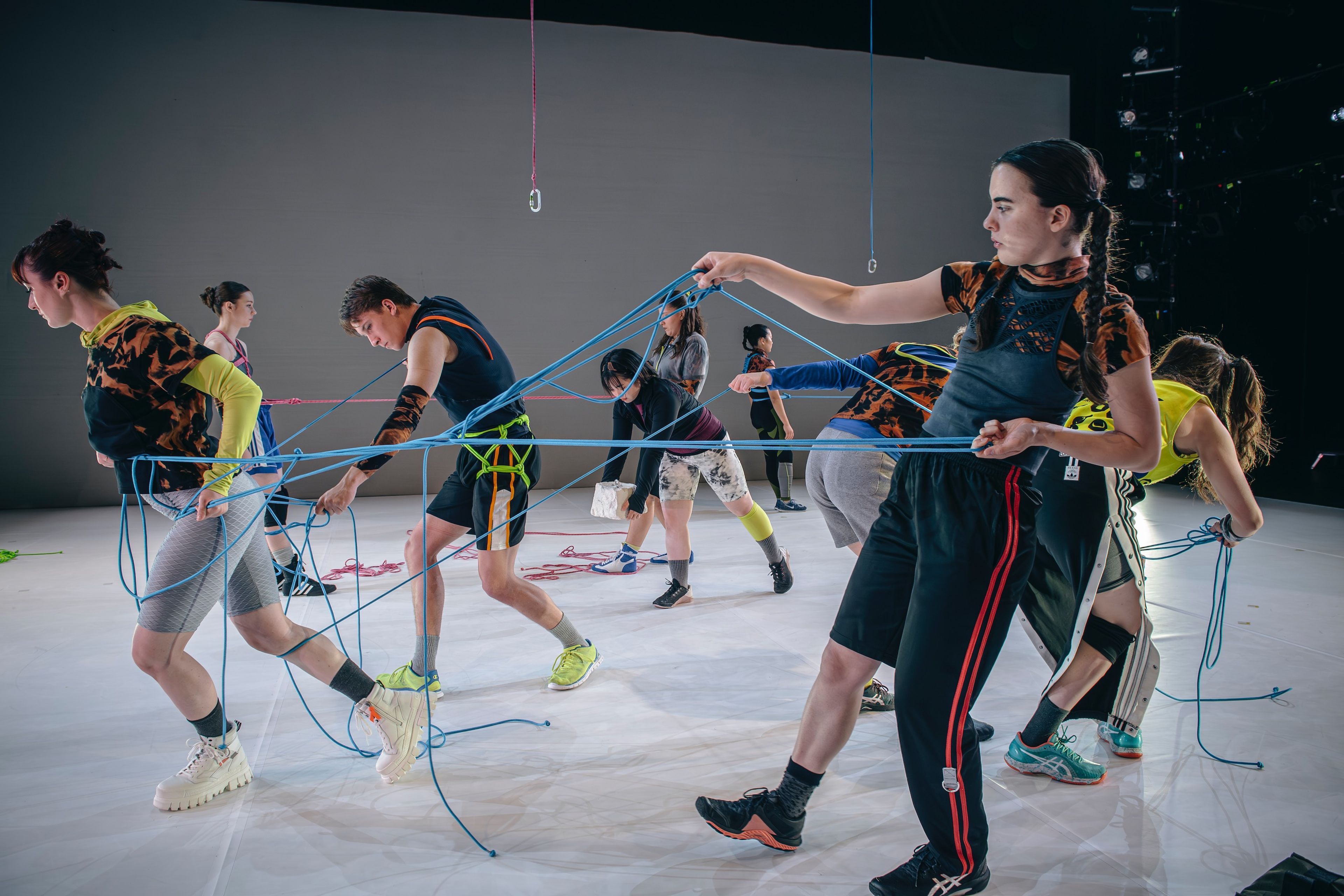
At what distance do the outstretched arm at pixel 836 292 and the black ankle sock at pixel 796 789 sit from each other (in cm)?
93

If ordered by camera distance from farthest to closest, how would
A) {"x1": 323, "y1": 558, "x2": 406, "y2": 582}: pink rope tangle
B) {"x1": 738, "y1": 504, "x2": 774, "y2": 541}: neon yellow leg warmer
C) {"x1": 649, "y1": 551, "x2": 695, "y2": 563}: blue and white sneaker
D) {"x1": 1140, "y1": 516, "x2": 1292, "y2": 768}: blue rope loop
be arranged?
{"x1": 649, "y1": 551, "x2": 695, "y2": 563}: blue and white sneaker < {"x1": 323, "y1": 558, "x2": 406, "y2": 582}: pink rope tangle < {"x1": 738, "y1": 504, "x2": 774, "y2": 541}: neon yellow leg warmer < {"x1": 1140, "y1": 516, "x2": 1292, "y2": 768}: blue rope loop

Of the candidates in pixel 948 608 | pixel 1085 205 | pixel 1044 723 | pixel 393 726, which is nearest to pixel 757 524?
pixel 1044 723

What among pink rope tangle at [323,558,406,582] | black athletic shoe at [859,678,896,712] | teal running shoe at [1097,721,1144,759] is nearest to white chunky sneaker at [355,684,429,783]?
black athletic shoe at [859,678,896,712]

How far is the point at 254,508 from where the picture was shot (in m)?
2.04

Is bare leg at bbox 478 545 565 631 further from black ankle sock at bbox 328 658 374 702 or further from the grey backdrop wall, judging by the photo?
the grey backdrop wall

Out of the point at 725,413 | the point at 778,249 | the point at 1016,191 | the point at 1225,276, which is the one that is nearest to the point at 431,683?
the point at 1016,191

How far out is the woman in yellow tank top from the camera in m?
1.96

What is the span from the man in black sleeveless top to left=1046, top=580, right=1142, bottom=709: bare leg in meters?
1.60

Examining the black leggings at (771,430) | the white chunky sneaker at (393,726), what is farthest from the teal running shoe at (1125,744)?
the black leggings at (771,430)

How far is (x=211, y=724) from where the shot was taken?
205 centimetres

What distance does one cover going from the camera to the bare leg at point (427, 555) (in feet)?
8.32

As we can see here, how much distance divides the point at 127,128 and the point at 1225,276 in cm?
977

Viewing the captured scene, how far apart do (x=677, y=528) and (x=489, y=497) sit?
142cm

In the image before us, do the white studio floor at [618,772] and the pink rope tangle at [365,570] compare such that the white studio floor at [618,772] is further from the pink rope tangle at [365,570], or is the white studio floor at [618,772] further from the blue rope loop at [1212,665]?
the pink rope tangle at [365,570]
